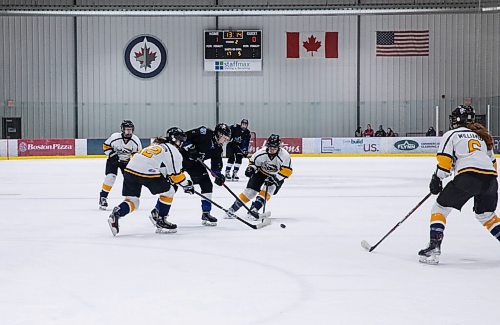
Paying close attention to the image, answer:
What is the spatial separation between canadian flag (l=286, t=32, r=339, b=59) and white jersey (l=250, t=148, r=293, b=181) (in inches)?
723

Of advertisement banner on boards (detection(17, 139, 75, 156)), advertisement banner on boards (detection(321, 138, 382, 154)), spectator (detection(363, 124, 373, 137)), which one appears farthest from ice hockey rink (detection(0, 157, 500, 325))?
spectator (detection(363, 124, 373, 137))

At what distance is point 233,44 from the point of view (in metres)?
25.0

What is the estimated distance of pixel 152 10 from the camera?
23.9 meters

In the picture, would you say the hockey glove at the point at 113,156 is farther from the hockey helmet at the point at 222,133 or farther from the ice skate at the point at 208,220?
the ice skate at the point at 208,220

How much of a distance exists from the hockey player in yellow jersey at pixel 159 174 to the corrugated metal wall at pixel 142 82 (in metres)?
18.8

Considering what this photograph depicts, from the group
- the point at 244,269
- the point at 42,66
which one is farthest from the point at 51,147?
the point at 244,269

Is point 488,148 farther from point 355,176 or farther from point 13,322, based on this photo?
point 355,176

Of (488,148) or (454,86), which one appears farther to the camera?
(454,86)

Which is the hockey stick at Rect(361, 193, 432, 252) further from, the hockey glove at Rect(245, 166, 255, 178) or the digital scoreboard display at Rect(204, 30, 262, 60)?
the digital scoreboard display at Rect(204, 30, 262, 60)

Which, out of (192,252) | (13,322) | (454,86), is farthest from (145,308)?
(454,86)

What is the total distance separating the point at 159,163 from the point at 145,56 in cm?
1972

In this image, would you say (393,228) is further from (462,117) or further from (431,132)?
(431,132)

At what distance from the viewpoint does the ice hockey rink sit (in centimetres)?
353

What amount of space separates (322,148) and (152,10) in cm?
709
